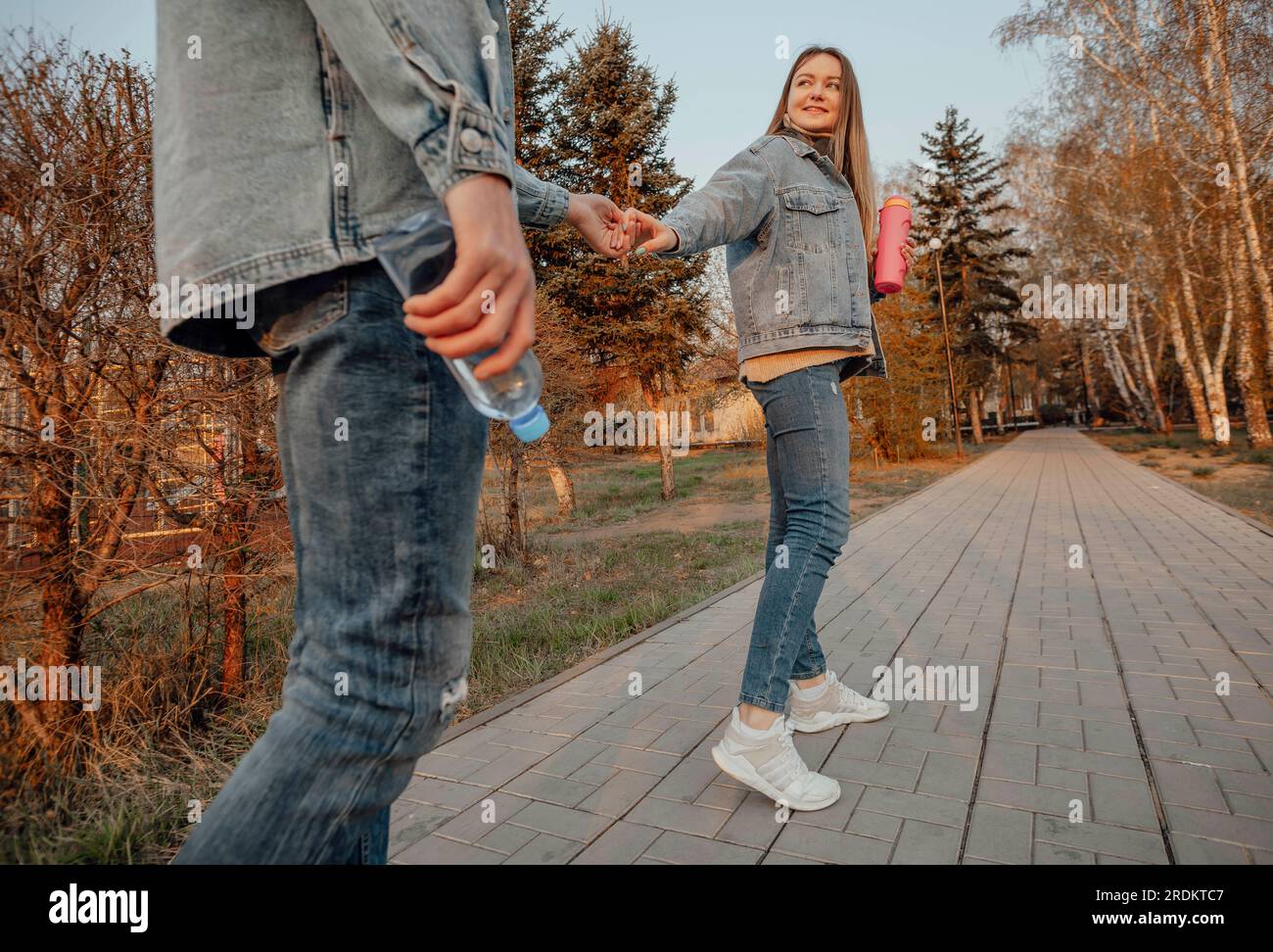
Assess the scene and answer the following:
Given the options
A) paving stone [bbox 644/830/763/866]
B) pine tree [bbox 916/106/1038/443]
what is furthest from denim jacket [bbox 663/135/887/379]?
pine tree [bbox 916/106/1038/443]

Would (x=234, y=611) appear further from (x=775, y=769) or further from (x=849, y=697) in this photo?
(x=849, y=697)

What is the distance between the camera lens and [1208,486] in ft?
37.8

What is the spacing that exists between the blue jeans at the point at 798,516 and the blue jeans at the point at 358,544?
138 cm

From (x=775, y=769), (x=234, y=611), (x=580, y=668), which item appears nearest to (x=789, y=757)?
(x=775, y=769)

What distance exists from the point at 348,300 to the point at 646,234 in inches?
46.5

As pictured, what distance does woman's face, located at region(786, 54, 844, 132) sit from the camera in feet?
8.23

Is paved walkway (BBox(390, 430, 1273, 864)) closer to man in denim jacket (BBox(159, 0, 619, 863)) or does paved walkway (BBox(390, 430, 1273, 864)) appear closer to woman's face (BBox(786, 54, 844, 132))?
man in denim jacket (BBox(159, 0, 619, 863))

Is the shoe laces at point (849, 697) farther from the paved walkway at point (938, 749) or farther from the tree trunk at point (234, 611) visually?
the tree trunk at point (234, 611)

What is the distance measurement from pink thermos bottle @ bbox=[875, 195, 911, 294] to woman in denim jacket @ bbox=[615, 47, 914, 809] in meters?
0.10

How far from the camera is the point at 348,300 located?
0.96 metres

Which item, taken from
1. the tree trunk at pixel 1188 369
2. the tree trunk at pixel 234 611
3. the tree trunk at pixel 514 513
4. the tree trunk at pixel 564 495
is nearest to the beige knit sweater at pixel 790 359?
the tree trunk at pixel 234 611
